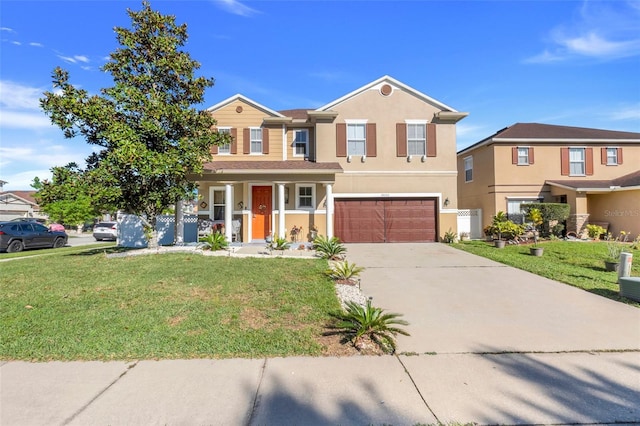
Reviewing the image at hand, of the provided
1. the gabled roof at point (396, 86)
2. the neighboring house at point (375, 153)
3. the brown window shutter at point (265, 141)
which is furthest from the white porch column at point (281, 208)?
the gabled roof at point (396, 86)

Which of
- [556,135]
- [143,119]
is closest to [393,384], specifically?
[143,119]

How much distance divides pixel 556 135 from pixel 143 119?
69.3ft

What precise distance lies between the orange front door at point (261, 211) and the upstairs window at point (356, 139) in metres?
4.40

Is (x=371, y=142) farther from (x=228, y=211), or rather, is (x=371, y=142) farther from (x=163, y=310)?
(x=163, y=310)

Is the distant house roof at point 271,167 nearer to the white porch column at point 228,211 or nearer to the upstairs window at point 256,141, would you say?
the white porch column at point 228,211

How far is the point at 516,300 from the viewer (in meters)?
6.16

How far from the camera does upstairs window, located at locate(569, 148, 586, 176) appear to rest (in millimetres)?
18000

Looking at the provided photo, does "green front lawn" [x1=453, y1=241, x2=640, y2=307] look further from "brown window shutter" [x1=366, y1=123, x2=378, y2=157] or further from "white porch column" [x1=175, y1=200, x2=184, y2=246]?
"white porch column" [x1=175, y1=200, x2=184, y2=246]

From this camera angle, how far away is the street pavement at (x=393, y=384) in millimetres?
2748

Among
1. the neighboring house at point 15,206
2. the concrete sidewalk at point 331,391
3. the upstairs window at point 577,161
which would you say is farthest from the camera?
the neighboring house at point 15,206

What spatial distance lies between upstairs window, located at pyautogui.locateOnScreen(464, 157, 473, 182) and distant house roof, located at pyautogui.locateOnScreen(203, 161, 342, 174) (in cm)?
1104

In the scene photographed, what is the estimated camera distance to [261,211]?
14.3 m

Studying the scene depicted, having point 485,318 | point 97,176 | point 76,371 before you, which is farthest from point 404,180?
point 76,371

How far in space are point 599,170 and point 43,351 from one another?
2438 cm
